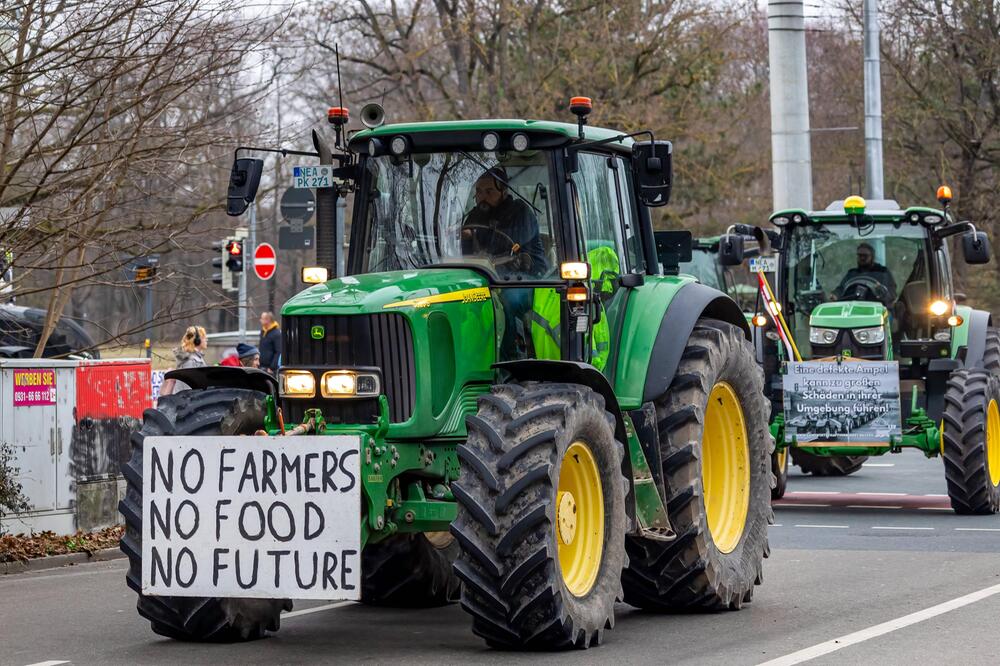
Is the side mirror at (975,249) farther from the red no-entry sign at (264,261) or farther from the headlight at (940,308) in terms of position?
the red no-entry sign at (264,261)

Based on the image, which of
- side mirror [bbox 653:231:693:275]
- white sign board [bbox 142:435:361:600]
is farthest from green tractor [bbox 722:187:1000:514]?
white sign board [bbox 142:435:361:600]

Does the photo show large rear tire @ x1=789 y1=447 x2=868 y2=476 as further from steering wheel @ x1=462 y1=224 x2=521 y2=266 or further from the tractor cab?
steering wheel @ x1=462 y1=224 x2=521 y2=266

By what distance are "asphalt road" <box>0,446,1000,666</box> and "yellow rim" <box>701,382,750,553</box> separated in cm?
58

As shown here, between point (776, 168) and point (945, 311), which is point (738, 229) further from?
point (776, 168)

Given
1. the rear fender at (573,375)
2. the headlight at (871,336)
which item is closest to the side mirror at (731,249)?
the headlight at (871,336)

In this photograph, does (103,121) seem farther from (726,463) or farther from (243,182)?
(726,463)

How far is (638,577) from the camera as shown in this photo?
10234 mm

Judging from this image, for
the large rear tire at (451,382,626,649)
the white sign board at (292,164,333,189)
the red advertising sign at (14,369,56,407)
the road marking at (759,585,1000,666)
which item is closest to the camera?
the large rear tire at (451,382,626,649)

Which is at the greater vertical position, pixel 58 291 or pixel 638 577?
pixel 58 291

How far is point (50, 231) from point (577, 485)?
701 centimetres

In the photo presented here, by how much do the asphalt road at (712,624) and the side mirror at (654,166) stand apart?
2.52m

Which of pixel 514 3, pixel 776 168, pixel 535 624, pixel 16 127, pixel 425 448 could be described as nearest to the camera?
pixel 535 624

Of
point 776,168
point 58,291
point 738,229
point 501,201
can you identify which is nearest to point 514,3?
point 776,168

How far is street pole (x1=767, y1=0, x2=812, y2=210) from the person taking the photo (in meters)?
25.0
